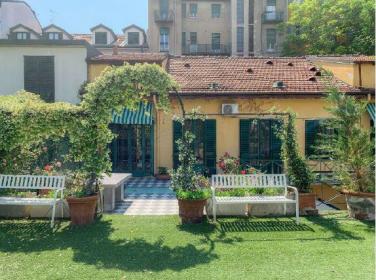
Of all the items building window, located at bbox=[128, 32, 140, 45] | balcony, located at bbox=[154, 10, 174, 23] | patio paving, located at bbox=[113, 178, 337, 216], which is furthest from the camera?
balcony, located at bbox=[154, 10, 174, 23]

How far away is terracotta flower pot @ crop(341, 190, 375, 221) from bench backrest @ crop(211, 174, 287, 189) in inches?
66.0

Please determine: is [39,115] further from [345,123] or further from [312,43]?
[312,43]

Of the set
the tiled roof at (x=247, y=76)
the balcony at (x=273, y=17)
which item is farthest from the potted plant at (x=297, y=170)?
the balcony at (x=273, y=17)

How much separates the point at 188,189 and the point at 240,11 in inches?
1746

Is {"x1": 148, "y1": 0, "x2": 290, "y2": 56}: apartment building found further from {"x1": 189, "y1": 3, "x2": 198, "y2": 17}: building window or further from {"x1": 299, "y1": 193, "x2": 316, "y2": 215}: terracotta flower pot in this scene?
{"x1": 299, "y1": 193, "x2": 316, "y2": 215}: terracotta flower pot

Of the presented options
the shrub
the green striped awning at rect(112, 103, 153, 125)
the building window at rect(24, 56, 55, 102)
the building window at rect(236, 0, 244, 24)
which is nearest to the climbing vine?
the shrub

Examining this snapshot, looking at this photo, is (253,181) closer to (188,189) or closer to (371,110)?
(188,189)

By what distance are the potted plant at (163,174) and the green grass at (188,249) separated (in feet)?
24.0

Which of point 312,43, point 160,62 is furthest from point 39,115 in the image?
point 312,43

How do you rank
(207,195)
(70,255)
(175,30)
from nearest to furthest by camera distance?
(70,255)
(207,195)
(175,30)

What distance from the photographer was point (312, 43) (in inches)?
1443

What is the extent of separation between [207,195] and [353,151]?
3.85m

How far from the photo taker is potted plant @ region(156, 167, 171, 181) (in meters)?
17.6

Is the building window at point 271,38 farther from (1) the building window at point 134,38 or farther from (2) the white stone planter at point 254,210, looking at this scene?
(2) the white stone planter at point 254,210
